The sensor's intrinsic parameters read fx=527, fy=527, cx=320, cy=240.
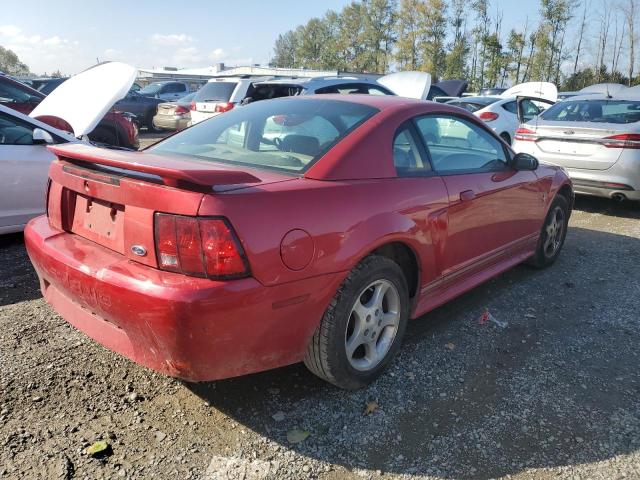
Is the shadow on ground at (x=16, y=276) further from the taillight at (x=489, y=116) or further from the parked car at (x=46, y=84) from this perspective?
the parked car at (x=46, y=84)

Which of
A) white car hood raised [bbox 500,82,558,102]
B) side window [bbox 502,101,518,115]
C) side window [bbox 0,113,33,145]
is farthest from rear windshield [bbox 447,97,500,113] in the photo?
side window [bbox 0,113,33,145]

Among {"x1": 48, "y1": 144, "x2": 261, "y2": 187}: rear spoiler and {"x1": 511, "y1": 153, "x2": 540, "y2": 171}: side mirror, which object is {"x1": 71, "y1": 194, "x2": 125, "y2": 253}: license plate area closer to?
{"x1": 48, "y1": 144, "x2": 261, "y2": 187}: rear spoiler

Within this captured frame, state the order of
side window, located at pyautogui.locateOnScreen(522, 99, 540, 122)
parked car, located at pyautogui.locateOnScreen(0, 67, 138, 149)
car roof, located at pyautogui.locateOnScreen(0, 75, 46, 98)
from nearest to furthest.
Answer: parked car, located at pyautogui.locateOnScreen(0, 67, 138, 149), car roof, located at pyautogui.locateOnScreen(0, 75, 46, 98), side window, located at pyautogui.locateOnScreen(522, 99, 540, 122)

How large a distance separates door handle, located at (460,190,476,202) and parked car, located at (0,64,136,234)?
3.49m

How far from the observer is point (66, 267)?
7.85ft

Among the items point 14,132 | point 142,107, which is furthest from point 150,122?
point 14,132

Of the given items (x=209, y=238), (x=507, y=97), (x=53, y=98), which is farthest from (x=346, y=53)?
(x=209, y=238)

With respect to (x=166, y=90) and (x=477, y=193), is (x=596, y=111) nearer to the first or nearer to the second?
(x=477, y=193)

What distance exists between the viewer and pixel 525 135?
7.38 m

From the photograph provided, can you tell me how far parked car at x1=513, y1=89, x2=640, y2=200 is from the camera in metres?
6.32

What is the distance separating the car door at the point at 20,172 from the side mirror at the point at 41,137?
7 centimetres

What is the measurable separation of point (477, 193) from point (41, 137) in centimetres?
390

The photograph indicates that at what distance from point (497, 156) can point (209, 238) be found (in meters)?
2.57

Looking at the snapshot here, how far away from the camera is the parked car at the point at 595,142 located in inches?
249
